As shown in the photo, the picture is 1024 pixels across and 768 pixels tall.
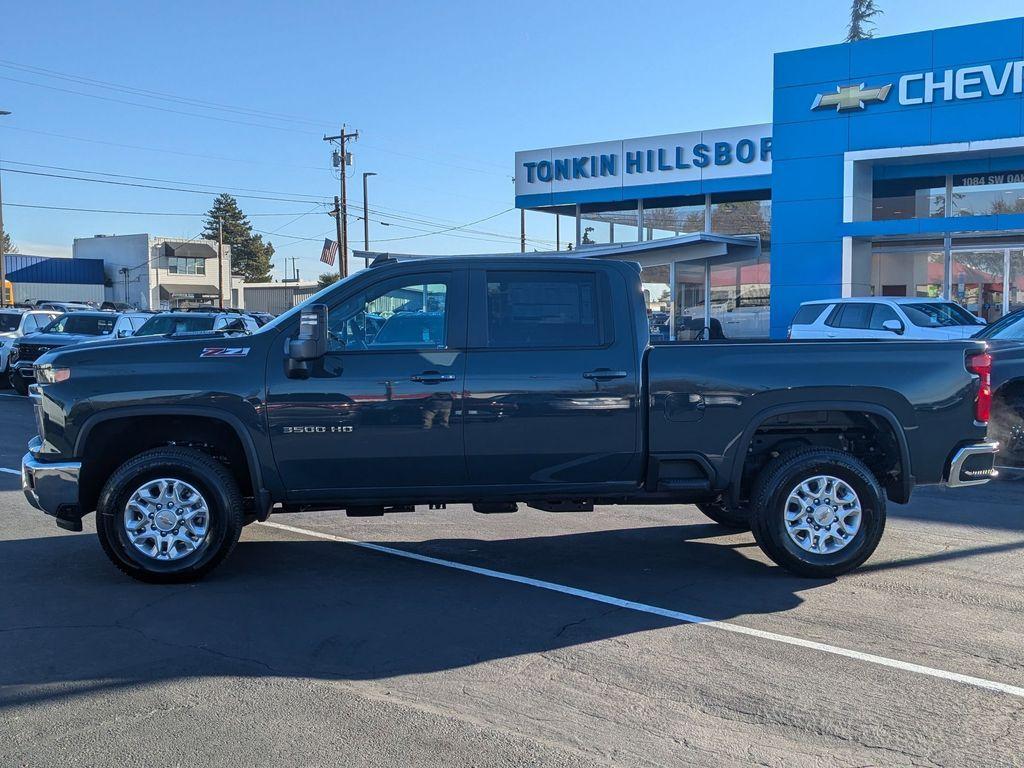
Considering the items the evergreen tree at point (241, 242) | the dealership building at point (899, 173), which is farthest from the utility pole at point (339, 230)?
the evergreen tree at point (241, 242)

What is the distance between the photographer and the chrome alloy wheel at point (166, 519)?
20.1 feet

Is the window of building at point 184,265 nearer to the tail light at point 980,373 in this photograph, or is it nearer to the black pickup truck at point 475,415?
the black pickup truck at point 475,415

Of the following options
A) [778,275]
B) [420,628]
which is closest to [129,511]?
[420,628]

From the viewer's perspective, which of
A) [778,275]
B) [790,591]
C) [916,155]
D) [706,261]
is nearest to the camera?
[790,591]

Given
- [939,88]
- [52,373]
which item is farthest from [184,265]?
[52,373]

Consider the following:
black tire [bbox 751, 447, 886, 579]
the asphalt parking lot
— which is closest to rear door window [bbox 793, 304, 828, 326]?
the asphalt parking lot

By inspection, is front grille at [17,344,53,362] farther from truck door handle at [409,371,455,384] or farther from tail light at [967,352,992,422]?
tail light at [967,352,992,422]

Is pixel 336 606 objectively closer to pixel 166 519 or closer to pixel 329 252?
pixel 166 519

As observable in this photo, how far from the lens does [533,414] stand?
6172 millimetres

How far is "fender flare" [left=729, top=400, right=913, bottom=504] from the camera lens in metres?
6.29

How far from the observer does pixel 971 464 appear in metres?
6.43

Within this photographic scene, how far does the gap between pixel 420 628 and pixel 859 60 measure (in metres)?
20.7

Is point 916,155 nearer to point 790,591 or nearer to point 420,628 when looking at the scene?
point 790,591

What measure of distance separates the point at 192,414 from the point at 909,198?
21.8 meters
